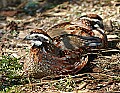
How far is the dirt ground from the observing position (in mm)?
3892

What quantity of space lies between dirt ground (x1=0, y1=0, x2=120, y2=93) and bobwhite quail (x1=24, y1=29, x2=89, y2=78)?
0.26 feet

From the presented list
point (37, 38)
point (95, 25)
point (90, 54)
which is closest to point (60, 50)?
point (37, 38)

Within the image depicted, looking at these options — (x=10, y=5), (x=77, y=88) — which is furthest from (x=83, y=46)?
(x=10, y=5)

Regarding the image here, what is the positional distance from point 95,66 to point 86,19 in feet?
2.56

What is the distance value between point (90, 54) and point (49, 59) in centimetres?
69

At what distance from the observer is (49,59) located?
4066 millimetres

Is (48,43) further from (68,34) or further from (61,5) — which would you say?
(61,5)

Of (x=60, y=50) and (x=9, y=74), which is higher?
(x=60, y=50)

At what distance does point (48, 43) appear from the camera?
4.18 metres

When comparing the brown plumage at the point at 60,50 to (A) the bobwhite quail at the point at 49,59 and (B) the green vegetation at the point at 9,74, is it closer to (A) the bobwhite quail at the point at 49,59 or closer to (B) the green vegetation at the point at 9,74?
(A) the bobwhite quail at the point at 49,59

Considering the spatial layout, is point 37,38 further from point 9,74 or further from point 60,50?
point 9,74

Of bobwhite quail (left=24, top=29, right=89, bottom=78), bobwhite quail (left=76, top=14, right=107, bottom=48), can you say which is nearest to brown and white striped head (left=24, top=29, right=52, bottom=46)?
bobwhite quail (left=24, top=29, right=89, bottom=78)

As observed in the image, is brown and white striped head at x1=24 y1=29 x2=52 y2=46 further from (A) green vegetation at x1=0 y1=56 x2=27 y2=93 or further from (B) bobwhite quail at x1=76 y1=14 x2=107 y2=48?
(B) bobwhite quail at x1=76 y1=14 x2=107 y2=48

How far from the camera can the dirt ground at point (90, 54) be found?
153 inches
